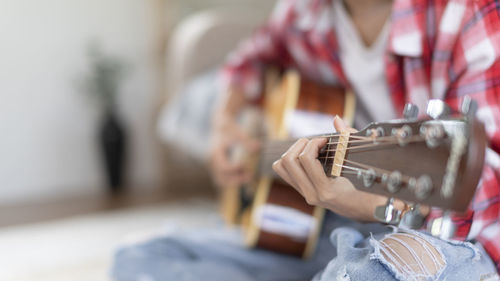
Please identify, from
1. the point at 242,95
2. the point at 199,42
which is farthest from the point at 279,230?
the point at 199,42

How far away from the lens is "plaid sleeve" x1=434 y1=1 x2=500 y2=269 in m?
0.57

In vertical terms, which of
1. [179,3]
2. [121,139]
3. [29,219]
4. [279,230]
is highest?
[179,3]

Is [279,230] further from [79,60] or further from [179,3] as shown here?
[179,3]

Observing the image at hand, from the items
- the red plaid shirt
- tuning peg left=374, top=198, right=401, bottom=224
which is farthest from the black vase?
tuning peg left=374, top=198, right=401, bottom=224

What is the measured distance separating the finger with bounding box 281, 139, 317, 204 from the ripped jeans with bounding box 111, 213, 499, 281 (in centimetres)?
9

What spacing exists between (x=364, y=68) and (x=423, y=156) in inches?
19.3

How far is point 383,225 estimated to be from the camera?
1.86ft

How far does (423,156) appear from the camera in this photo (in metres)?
0.39

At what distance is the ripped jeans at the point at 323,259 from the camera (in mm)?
516

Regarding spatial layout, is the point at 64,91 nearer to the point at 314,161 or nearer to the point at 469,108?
the point at 314,161

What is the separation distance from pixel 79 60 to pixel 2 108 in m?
0.42

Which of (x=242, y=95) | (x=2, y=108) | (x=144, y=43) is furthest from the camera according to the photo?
(x=144, y=43)

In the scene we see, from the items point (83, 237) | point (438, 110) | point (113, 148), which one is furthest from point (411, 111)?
point (113, 148)

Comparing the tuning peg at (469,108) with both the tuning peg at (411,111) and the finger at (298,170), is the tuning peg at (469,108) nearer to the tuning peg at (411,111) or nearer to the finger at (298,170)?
the tuning peg at (411,111)
